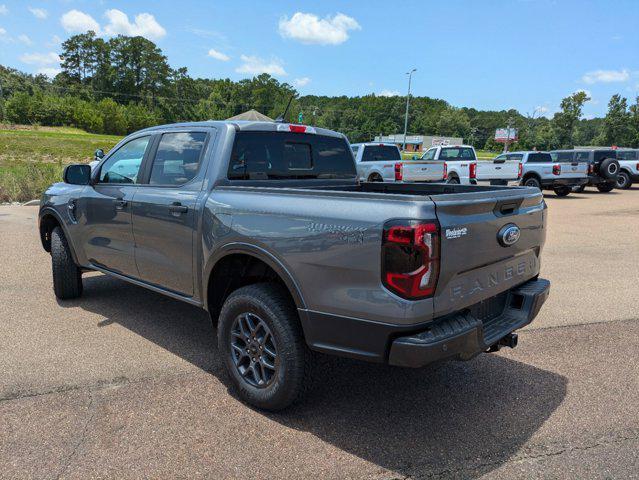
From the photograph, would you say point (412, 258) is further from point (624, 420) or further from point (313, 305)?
point (624, 420)

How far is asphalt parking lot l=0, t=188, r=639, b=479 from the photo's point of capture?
106 inches

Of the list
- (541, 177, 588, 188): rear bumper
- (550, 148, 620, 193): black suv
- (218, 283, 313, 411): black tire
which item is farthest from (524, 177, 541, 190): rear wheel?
(218, 283, 313, 411): black tire

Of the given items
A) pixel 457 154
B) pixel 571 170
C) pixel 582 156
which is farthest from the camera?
pixel 582 156

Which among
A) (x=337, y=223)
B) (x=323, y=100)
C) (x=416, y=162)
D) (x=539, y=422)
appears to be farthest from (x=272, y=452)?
(x=323, y=100)

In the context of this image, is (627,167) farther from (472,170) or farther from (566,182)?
(472,170)

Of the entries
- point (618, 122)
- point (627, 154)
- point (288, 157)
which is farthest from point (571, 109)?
point (288, 157)

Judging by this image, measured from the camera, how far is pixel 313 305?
282cm

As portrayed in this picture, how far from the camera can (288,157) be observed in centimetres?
425

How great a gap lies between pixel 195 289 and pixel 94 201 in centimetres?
176

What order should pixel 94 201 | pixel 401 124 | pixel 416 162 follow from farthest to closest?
pixel 401 124 → pixel 416 162 → pixel 94 201

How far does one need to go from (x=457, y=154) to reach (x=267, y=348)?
62.0 feet

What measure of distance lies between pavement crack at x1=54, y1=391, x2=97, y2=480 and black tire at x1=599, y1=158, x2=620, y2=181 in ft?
71.8

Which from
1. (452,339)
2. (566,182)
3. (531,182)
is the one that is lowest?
(531,182)

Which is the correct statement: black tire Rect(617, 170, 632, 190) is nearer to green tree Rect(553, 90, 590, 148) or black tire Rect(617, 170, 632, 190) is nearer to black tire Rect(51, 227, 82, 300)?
black tire Rect(51, 227, 82, 300)
